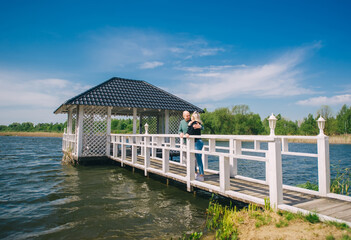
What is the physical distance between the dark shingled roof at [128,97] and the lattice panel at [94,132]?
63cm

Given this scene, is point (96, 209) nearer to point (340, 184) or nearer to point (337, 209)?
point (337, 209)

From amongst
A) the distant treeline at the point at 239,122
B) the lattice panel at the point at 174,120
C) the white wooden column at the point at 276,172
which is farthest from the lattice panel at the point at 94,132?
the distant treeline at the point at 239,122

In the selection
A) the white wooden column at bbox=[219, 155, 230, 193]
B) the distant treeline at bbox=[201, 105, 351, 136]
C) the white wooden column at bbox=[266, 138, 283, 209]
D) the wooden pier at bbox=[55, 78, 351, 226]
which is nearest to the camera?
the white wooden column at bbox=[266, 138, 283, 209]

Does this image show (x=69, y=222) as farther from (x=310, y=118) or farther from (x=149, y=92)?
(x=310, y=118)

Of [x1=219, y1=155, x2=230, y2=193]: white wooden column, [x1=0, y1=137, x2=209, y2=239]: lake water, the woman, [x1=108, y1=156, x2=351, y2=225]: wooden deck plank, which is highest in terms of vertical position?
the woman

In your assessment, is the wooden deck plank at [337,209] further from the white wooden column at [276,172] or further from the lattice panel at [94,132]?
the lattice panel at [94,132]

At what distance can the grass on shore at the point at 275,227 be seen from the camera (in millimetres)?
2912

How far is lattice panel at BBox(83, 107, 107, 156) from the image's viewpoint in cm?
1177

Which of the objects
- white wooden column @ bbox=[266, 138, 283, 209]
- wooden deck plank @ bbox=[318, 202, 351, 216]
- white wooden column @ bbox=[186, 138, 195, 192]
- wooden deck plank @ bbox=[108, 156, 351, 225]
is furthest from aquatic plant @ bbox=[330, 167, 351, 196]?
white wooden column @ bbox=[186, 138, 195, 192]

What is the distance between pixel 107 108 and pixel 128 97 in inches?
57.5

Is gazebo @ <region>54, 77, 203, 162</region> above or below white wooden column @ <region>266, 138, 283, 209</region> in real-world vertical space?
above

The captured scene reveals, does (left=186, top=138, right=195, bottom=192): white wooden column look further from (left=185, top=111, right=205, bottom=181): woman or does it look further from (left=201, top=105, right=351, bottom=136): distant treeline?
(left=201, top=105, right=351, bottom=136): distant treeline

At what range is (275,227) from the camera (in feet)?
10.8

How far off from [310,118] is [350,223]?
6096 centimetres
